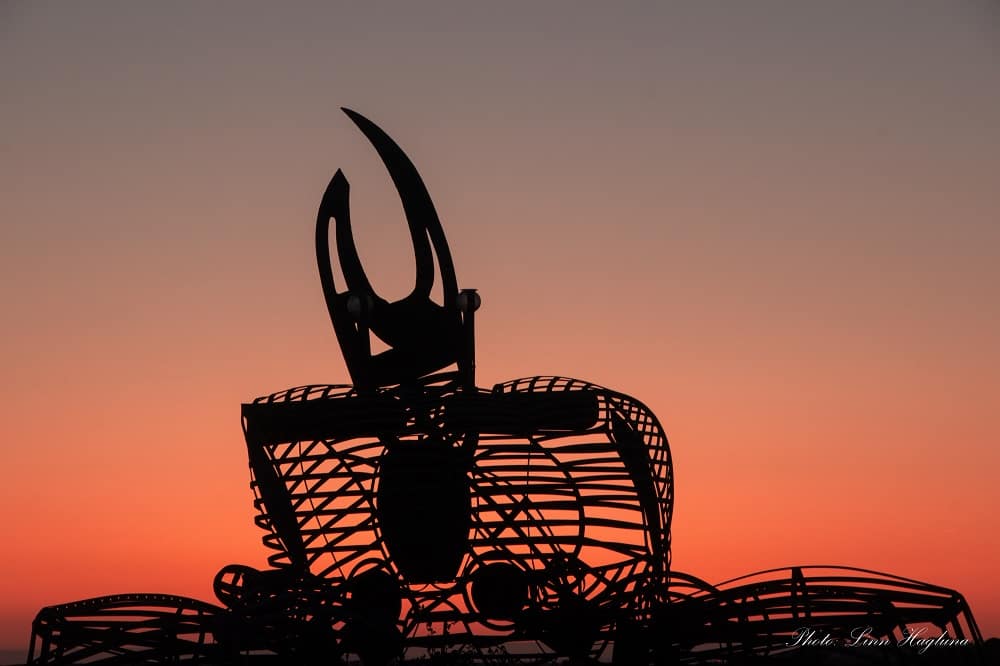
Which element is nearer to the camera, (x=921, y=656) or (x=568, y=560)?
(x=921, y=656)

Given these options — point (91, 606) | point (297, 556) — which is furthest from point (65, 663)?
point (297, 556)

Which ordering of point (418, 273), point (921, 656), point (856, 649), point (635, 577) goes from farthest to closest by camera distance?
point (418, 273), point (635, 577), point (921, 656), point (856, 649)

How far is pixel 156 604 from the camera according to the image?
618 inches

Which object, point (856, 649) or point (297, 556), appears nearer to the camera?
point (856, 649)

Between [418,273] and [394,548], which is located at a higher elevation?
[418,273]

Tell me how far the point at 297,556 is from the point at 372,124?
5.20 metres

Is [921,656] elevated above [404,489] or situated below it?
below

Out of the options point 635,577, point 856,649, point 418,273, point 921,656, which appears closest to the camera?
point 856,649

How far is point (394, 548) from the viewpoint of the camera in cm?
1584

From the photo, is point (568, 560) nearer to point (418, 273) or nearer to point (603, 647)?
point (603, 647)

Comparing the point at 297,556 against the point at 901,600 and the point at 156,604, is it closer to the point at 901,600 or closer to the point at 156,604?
the point at 156,604

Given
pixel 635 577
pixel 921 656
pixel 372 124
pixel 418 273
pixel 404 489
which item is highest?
pixel 372 124

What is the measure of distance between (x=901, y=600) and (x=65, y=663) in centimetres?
906

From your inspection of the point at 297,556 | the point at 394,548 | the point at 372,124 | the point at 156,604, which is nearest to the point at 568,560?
the point at 394,548
